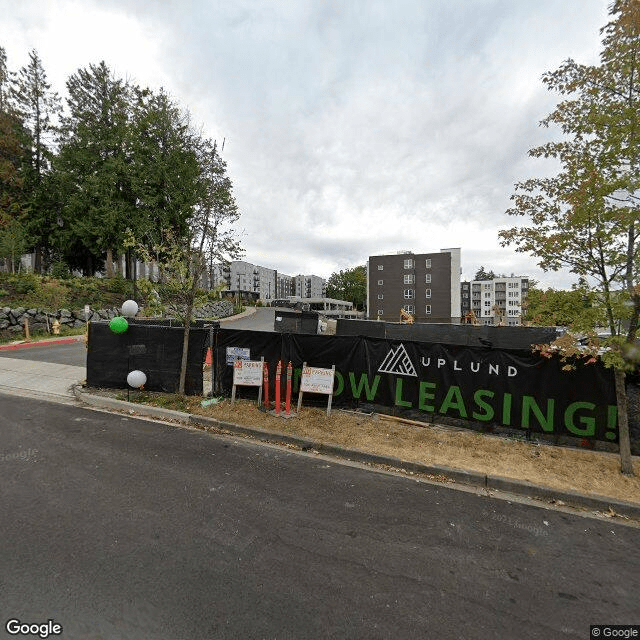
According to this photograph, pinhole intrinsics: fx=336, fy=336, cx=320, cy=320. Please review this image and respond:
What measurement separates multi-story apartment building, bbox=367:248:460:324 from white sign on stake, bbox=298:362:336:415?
176 feet

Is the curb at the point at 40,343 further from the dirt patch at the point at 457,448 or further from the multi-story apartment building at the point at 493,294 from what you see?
the multi-story apartment building at the point at 493,294

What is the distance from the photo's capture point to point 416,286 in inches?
2373

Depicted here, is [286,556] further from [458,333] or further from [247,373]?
[458,333]

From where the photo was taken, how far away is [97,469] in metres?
4.84

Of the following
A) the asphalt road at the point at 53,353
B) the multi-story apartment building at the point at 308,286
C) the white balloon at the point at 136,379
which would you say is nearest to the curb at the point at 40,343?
the asphalt road at the point at 53,353

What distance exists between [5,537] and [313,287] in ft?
571

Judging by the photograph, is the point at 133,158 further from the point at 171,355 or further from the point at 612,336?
the point at 612,336

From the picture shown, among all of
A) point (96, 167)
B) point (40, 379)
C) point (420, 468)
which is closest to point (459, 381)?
point (420, 468)

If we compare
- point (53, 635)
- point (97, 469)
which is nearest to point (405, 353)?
point (97, 469)

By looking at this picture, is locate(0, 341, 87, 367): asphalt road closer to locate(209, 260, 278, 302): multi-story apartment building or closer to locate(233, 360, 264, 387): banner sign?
locate(233, 360, 264, 387): banner sign

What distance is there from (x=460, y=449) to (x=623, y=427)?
7.87 ft

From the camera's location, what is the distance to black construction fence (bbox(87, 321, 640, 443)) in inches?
239

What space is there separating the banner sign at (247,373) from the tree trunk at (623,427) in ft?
21.4

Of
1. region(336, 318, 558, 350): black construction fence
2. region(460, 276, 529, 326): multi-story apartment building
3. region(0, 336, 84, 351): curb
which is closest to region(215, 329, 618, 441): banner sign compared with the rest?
region(336, 318, 558, 350): black construction fence
